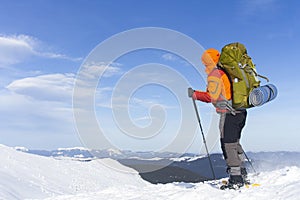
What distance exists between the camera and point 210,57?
18.5 feet

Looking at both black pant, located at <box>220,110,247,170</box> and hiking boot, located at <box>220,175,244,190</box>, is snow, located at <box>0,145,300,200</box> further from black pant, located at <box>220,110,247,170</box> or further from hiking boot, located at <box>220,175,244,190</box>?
black pant, located at <box>220,110,247,170</box>

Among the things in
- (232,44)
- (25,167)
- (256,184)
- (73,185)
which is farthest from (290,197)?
(25,167)

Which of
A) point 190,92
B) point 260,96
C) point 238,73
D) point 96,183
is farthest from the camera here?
point 96,183

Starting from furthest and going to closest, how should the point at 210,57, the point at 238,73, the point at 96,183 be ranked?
the point at 96,183
the point at 210,57
the point at 238,73

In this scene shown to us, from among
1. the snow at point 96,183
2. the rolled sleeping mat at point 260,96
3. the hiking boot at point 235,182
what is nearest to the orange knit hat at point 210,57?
the rolled sleeping mat at point 260,96

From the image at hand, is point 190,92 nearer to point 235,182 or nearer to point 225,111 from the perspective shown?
point 225,111

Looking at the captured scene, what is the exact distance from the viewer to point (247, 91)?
5367 mm

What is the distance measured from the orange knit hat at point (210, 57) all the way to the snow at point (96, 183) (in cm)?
228

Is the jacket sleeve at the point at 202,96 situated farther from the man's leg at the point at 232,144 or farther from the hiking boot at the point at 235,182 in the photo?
the hiking boot at the point at 235,182

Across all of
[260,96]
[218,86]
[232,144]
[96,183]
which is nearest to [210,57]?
[218,86]

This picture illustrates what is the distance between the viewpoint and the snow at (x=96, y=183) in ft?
16.8

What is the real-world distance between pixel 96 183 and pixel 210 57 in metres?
5.96

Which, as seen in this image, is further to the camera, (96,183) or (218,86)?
(96,183)

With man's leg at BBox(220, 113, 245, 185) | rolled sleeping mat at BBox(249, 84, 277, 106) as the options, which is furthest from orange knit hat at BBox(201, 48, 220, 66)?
man's leg at BBox(220, 113, 245, 185)
